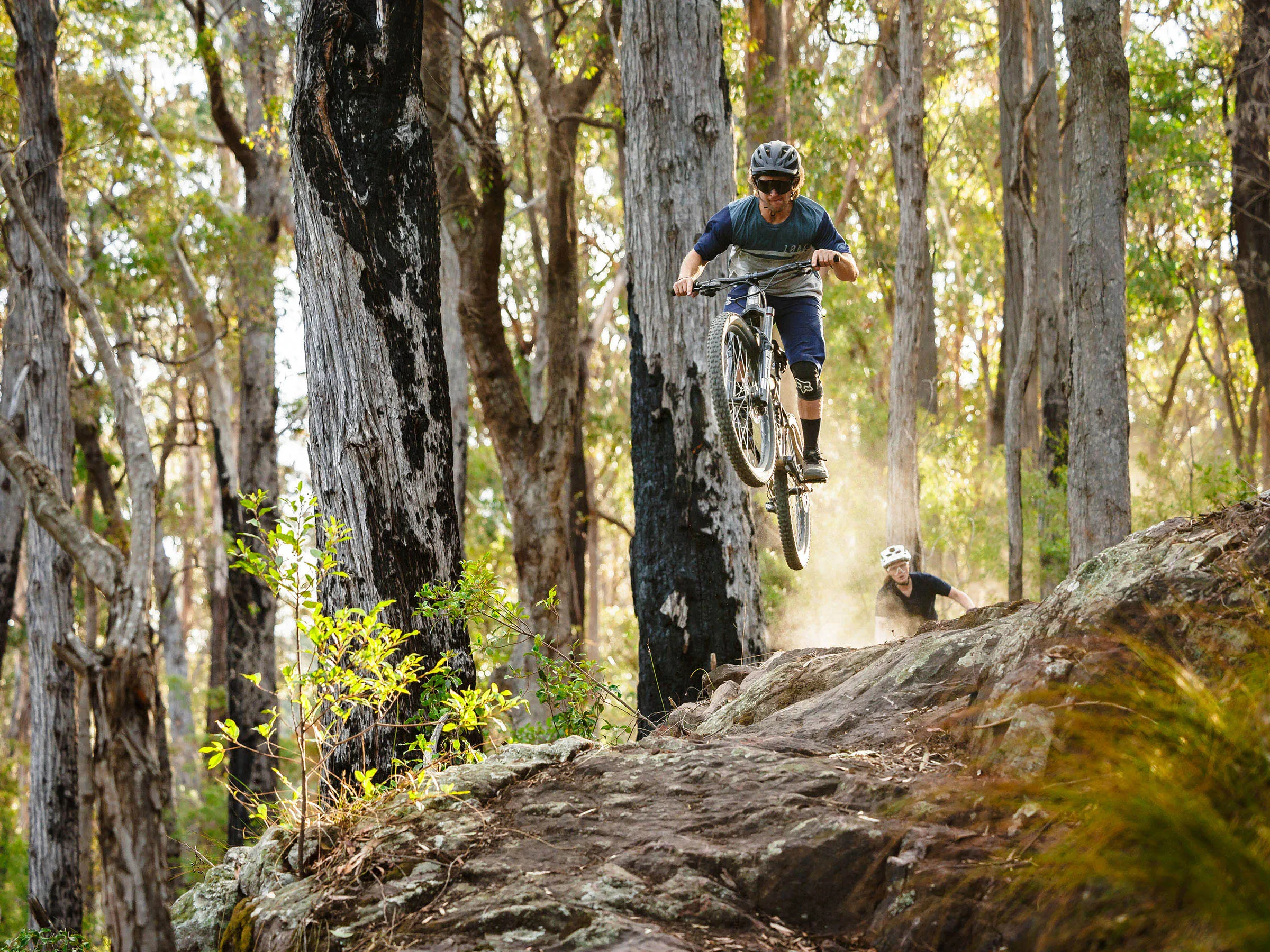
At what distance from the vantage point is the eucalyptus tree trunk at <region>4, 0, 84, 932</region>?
11.3m

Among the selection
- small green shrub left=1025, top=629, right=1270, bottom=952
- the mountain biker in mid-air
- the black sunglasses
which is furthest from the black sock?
small green shrub left=1025, top=629, right=1270, bottom=952

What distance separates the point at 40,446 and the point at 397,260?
865 cm

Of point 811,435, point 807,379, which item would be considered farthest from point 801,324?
point 811,435

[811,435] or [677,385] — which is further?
[811,435]

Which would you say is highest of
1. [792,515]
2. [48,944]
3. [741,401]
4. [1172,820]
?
[741,401]

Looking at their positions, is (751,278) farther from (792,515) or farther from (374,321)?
(374,321)

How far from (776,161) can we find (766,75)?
12077 millimetres

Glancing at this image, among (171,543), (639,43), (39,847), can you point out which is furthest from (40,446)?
(171,543)

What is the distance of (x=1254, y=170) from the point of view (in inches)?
651

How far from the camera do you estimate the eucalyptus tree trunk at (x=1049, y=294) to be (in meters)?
15.2

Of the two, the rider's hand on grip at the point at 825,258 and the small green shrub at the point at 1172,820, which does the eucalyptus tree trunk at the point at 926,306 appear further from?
the small green shrub at the point at 1172,820

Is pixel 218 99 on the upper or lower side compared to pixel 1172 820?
upper

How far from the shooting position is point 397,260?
5.50 meters

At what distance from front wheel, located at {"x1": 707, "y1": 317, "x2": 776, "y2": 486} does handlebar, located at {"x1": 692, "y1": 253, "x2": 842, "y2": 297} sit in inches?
6.8
